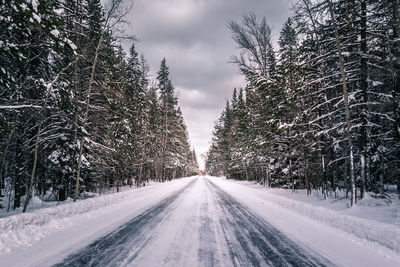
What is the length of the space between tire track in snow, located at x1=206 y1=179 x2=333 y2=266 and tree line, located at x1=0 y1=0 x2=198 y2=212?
695cm

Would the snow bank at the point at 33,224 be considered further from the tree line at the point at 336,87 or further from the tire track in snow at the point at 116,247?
the tree line at the point at 336,87

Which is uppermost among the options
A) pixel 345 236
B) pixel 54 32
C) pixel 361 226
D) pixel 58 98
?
pixel 54 32

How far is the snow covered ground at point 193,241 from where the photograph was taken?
12.7ft

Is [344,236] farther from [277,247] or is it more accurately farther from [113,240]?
[113,240]

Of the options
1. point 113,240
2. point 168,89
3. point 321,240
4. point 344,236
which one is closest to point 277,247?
point 321,240

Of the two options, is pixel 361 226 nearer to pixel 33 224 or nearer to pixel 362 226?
pixel 362 226

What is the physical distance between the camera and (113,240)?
16.2ft

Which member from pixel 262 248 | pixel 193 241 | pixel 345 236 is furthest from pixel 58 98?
pixel 345 236

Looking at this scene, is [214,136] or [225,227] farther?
[214,136]

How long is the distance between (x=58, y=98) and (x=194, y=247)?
25.4ft

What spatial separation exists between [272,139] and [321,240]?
37.0 feet

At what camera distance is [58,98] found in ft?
26.8

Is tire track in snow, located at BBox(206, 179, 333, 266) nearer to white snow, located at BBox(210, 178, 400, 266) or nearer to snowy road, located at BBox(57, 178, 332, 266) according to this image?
snowy road, located at BBox(57, 178, 332, 266)

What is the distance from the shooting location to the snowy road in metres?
3.77
